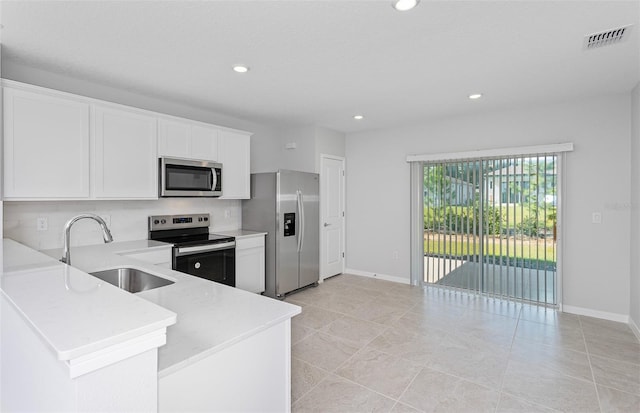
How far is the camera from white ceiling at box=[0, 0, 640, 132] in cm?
193

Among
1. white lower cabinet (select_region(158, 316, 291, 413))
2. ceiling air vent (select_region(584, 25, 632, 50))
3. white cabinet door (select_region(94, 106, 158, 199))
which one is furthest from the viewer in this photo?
white cabinet door (select_region(94, 106, 158, 199))

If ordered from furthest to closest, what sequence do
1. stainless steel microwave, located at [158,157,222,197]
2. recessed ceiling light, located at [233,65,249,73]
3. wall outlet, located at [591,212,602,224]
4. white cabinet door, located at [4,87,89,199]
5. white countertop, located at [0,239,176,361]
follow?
wall outlet, located at [591,212,602,224] < stainless steel microwave, located at [158,157,222,197] < recessed ceiling light, located at [233,65,249,73] < white cabinet door, located at [4,87,89,199] < white countertop, located at [0,239,176,361]

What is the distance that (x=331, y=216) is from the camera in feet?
17.1

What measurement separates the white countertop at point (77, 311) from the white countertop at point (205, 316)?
185 millimetres

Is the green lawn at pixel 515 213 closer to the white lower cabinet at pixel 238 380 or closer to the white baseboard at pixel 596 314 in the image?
the white baseboard at pixel 596 314

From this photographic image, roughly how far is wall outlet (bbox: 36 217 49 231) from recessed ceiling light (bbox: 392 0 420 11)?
3.25m

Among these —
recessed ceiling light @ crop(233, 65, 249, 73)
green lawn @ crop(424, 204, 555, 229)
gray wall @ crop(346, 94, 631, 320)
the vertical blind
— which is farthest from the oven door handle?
green lawn @ crop(424, 204, 555, 229)

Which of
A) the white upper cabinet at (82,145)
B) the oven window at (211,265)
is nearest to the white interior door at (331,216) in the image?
the oven window at (211,265)

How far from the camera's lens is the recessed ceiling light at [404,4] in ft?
5.99

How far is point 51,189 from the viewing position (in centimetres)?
263

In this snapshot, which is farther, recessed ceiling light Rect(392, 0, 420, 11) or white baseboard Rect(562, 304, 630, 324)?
white baseboard Rect(562, 304, 630, 324)

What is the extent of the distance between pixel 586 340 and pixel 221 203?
4.18 m

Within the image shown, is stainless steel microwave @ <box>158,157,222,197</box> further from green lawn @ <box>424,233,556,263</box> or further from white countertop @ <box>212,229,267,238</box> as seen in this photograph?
green lawn @ <box>424,233,556,263</box>

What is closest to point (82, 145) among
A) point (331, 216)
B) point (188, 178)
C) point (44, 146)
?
point (44, 146)
